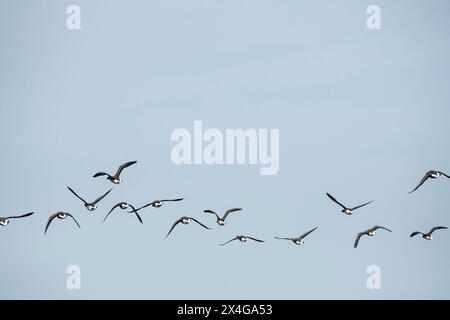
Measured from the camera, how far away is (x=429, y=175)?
45250 millimetres
